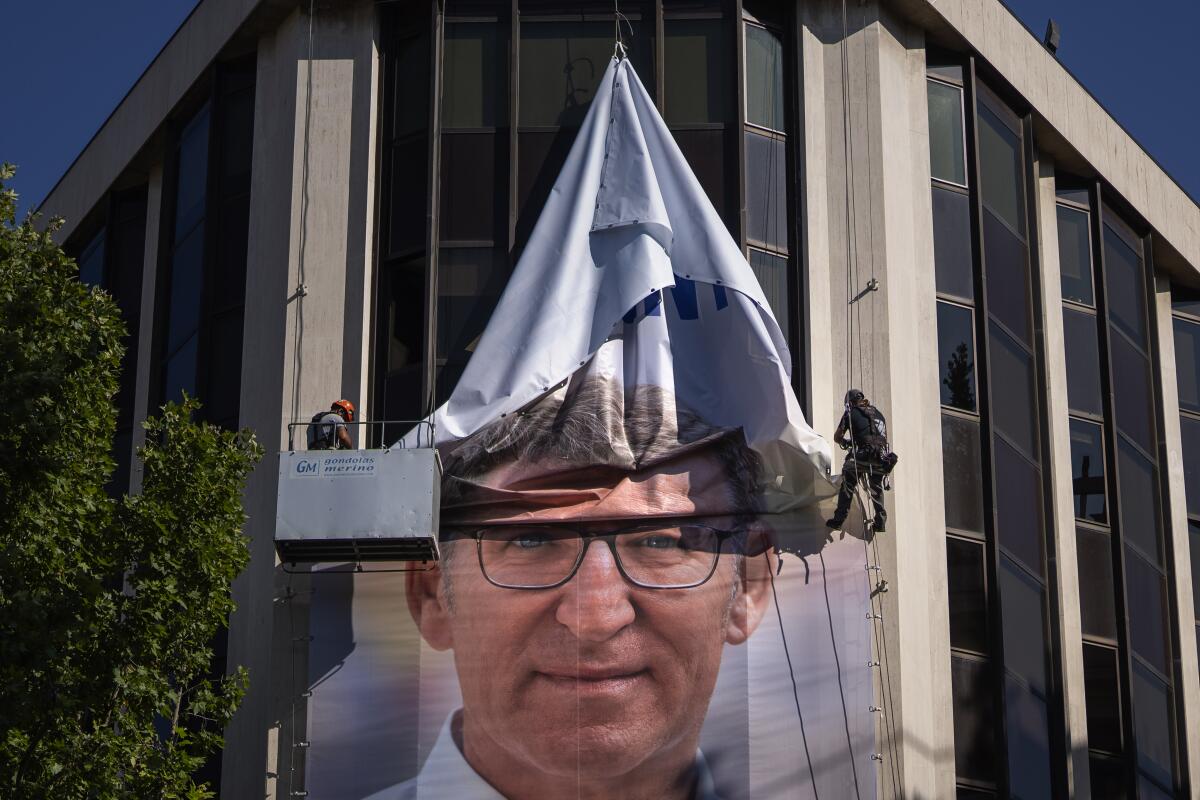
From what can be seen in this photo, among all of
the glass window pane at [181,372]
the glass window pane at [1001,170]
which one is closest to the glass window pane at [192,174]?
Result: the glass window pane at [181,372]

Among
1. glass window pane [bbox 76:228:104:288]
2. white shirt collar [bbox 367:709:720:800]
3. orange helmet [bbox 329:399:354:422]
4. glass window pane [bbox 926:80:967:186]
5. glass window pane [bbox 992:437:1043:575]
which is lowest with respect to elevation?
white shirt collar [bbox 367:709:720:800]

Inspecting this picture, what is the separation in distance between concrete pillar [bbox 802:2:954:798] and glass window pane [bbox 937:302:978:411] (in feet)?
1.16

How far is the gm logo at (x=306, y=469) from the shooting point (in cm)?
2686

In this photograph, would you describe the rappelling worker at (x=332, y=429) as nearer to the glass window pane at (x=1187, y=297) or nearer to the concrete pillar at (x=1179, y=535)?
the concrete pillar at (x=1179, y=535)

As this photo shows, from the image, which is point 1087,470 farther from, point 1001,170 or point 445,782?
point 445,782

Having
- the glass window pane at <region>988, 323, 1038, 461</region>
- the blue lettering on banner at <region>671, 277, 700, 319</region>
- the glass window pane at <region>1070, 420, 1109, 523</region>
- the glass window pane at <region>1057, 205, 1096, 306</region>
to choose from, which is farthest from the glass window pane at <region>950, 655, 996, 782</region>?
the glass window pane at <region>1057, 205, 1096, 306</region>

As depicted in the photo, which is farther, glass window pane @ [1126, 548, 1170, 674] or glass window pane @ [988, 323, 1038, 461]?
glass window pane @ [1126, 548, 1170, 674]

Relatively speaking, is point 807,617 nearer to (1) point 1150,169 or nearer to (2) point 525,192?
(2) point 525,192

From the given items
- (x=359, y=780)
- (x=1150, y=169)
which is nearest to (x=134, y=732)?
(x=359, y=780)

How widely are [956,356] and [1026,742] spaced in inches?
224

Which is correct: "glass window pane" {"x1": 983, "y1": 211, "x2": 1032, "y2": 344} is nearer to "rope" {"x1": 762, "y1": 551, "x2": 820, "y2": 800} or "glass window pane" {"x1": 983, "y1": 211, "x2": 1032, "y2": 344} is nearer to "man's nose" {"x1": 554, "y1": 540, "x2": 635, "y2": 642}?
"rope" {"x1": 762, "y1": 551, "x2": 820, "y2": 800}

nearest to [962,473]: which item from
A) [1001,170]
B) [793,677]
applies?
[793,677]

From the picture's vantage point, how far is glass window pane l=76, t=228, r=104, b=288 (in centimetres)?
3866

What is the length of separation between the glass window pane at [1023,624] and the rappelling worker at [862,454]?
3.65 meters
